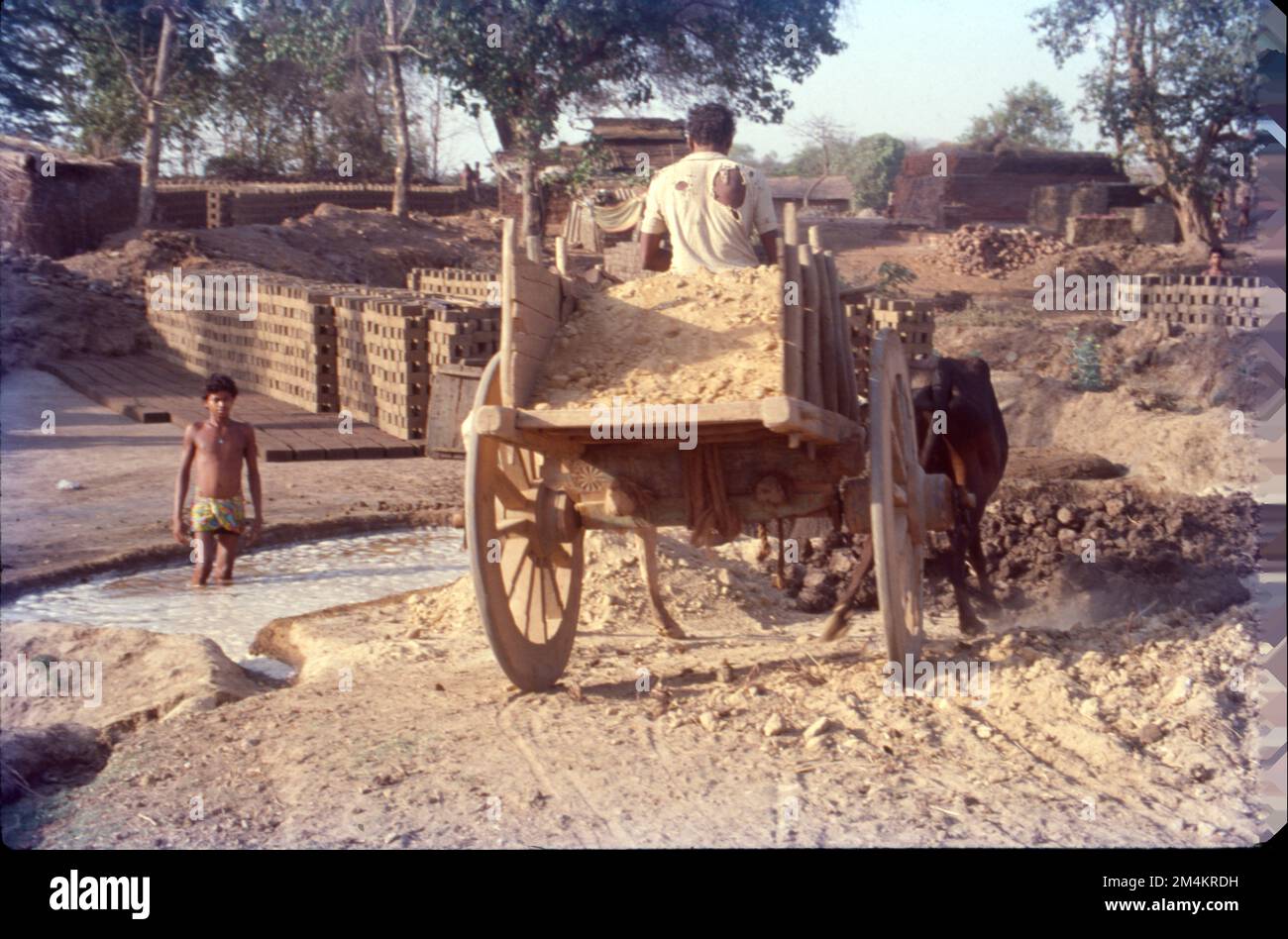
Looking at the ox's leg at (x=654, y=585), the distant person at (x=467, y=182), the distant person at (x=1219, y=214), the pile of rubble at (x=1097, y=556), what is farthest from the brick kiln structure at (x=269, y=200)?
the ox's leg at (x=654, y=585)

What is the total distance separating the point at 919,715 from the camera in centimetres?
452

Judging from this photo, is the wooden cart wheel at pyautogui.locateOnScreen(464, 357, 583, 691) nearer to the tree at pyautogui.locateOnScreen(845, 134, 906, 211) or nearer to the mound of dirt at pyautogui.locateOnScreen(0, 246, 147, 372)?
the mound of dirt at pyautogui.locateOnScreen(0, 246, 147, 372)

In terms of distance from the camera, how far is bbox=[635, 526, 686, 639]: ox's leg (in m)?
5.81

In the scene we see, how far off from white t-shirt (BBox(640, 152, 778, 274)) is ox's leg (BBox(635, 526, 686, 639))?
121cm

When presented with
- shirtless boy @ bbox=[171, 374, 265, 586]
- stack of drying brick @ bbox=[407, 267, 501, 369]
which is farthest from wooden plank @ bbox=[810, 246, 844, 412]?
stack of drying brick @ bbox=[407, 267, 501, 369]

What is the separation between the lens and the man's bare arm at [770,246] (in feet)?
17.2

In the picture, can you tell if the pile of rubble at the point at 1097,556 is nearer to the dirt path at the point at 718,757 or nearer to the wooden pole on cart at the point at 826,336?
the dirt path at the point at 718,757

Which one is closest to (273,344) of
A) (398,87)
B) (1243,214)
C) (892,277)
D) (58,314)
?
(58,314)

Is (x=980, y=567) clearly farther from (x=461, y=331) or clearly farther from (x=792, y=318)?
(x=461, y=331)

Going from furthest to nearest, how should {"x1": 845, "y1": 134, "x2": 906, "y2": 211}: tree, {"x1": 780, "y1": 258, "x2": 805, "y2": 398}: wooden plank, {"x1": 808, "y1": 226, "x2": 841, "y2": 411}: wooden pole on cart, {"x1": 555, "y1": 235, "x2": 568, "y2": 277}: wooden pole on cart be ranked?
1. {"x1": 845, "y1": 134, "x2": 906, "y2": 211}: tree
2. {"x1": 555, "y1": 235, "x2": 568, "y2": 277}: wooden pole on cart
3. {"x1": 808, "y1": 226, "x2": 841, "y2": 411}: wooden pole on cart
4. {"x1": 780, "y1": 258, "x2": 805, "y2": 398}: wooden plank

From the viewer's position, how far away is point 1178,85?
18500 mm

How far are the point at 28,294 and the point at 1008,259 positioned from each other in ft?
47.4

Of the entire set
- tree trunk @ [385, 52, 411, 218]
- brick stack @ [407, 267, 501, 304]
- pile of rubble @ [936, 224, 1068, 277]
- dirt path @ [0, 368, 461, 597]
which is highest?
tree trunk @ [385, 52, 411, 218]
